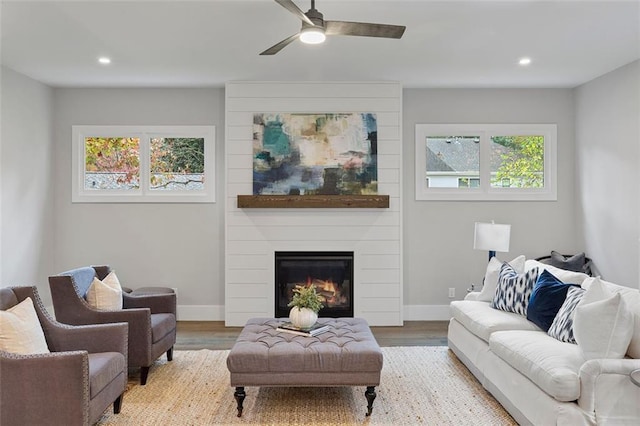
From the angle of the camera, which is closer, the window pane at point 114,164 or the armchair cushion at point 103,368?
the armchair cushion at point 103,368

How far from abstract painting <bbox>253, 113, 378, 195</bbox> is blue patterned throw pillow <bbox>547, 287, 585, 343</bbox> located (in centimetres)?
265

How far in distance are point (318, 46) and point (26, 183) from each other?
3595 mm

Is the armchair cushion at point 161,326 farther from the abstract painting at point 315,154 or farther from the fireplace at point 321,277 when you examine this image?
the abstract painting at point 315,154

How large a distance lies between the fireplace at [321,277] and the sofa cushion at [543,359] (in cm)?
234

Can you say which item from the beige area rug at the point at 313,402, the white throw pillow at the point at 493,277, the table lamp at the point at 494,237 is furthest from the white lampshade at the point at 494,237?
the beige area rug at the point at 313,402

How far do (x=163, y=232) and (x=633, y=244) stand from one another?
5.18 m

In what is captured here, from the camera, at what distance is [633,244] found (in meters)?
4.61

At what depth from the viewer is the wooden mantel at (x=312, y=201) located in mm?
5301

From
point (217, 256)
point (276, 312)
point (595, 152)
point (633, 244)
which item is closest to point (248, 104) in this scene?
point (217, 256)

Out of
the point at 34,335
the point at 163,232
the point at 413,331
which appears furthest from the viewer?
the point at 163,232

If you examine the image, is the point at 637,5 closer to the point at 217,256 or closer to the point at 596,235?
the point at 596,235

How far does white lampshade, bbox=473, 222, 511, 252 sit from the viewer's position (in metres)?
4.80

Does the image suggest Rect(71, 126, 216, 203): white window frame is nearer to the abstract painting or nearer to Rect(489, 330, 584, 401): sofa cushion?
the abstract painting

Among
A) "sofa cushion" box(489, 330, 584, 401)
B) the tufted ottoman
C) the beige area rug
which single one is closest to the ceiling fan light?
the tufted ottoman
